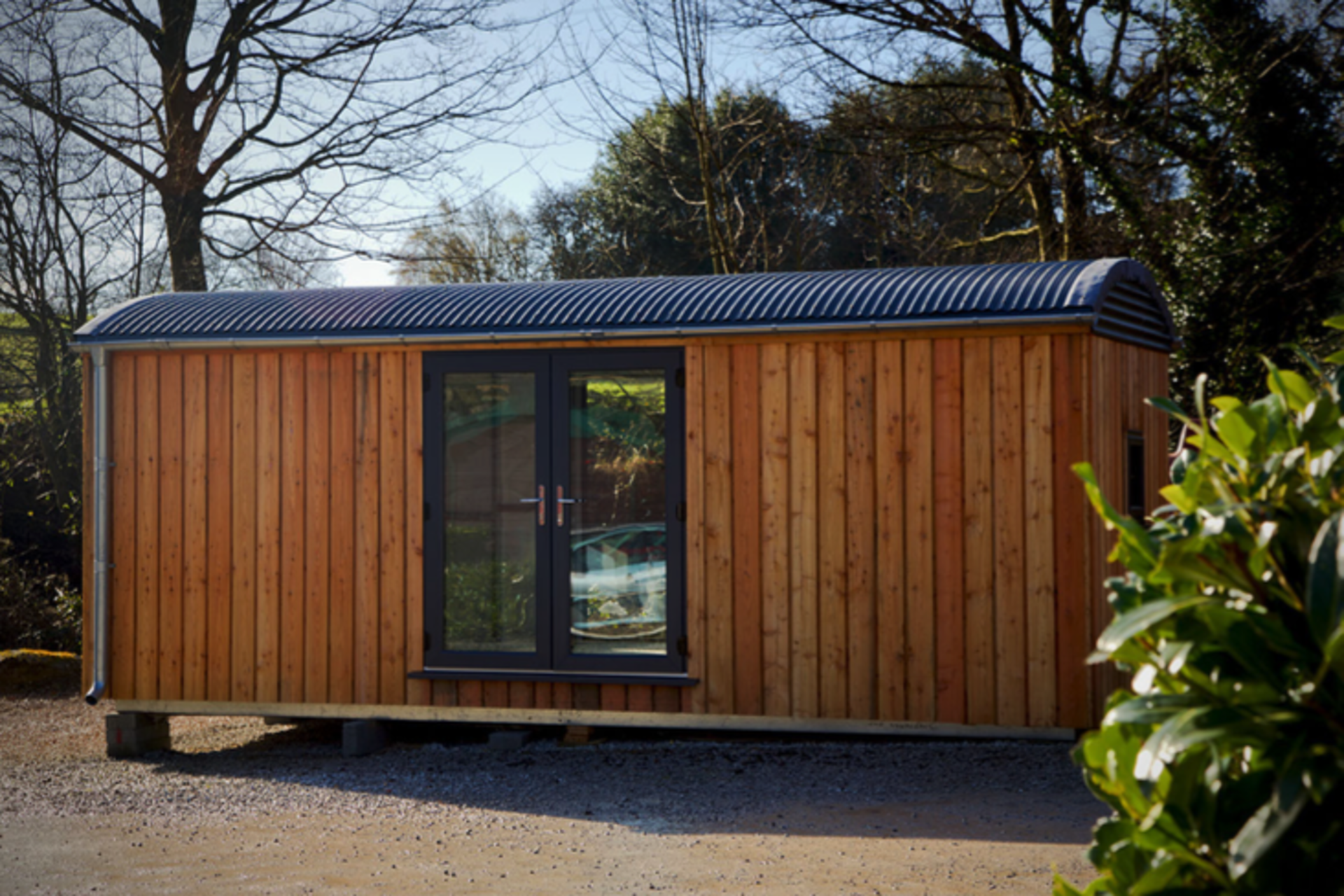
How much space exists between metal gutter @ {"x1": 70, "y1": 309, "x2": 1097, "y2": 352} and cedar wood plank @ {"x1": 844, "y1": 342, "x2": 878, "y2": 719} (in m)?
0.28

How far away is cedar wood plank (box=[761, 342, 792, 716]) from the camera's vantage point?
667 centimetres

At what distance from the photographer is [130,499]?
294 inches

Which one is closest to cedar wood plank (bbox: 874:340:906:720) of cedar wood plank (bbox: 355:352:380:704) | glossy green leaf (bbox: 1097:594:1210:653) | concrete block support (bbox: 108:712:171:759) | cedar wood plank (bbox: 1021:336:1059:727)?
cedar wood plank (bbox: 1021:336:1059:727)

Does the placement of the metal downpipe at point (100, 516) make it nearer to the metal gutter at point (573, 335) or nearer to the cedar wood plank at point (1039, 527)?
the metal gutter at point (573, 335)

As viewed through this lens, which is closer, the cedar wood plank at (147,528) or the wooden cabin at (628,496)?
the wooden cabin at (628,496)

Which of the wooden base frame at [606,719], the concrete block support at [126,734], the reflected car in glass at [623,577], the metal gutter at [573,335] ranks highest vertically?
the metal gutter at [573,335]

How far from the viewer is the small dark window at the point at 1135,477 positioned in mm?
6785

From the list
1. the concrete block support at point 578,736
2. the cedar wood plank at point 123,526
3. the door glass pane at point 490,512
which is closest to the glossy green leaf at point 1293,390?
the door glass pane at point 490,512

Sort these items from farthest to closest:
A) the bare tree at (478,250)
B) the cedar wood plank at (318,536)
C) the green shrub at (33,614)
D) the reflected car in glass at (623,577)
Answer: the bare tree at (478,250) < the green shrub at (33,614) < the cedar wood plank at (318,536) < the reflected car in glass at (623,577)

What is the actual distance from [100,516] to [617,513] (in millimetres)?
3087

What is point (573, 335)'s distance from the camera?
269 inches

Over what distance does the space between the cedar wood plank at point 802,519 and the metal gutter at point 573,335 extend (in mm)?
254

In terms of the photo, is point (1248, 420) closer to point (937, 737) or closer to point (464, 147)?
point (937, 737)

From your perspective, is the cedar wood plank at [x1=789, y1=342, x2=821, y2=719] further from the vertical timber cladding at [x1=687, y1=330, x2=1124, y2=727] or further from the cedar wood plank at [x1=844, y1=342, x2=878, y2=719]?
the cedar wood plank at [x1=844, y1=342, x2=878, y2=719]
